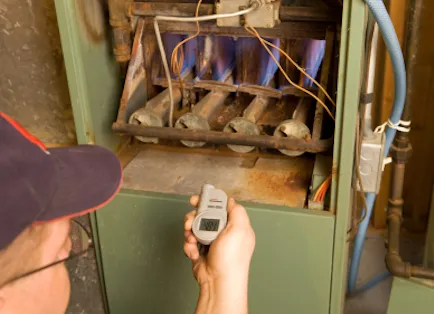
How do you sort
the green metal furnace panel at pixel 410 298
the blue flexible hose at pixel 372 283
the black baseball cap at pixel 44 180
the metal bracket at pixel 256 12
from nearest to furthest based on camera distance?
the black baseball cap at pixel 44 180 < the metal bracket at pixel 256 12 < the green metal furnace panel at pixel 410 298 < the blue flexible hose at pixel 372 283

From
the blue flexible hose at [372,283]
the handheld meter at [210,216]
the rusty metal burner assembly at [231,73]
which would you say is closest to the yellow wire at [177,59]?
the rusty metal burner assembly at [231,73]

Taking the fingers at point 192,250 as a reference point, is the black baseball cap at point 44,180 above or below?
above

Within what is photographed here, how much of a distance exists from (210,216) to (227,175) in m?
0.33

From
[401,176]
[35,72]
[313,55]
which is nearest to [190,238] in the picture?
[313,55]

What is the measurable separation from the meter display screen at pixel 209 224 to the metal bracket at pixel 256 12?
0.45m

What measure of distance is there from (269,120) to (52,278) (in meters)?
0.69

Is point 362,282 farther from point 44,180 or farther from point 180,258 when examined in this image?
point 44,180

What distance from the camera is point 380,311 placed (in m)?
1.92

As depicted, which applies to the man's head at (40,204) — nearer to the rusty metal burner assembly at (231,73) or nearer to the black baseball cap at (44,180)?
the black baseball cap at (44,180)

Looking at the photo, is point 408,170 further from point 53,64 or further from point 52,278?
point 52,278

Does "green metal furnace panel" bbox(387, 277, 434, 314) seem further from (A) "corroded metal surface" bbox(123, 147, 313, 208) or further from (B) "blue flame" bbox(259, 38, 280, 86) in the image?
(B) "blue flame" bbox(259, 38, 280, 86)

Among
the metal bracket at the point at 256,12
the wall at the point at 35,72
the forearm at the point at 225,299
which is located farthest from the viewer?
the wall at the point at 35,72

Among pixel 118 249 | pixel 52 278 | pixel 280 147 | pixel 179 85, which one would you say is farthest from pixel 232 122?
pixel 52 278

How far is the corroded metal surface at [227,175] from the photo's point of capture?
1297mm
